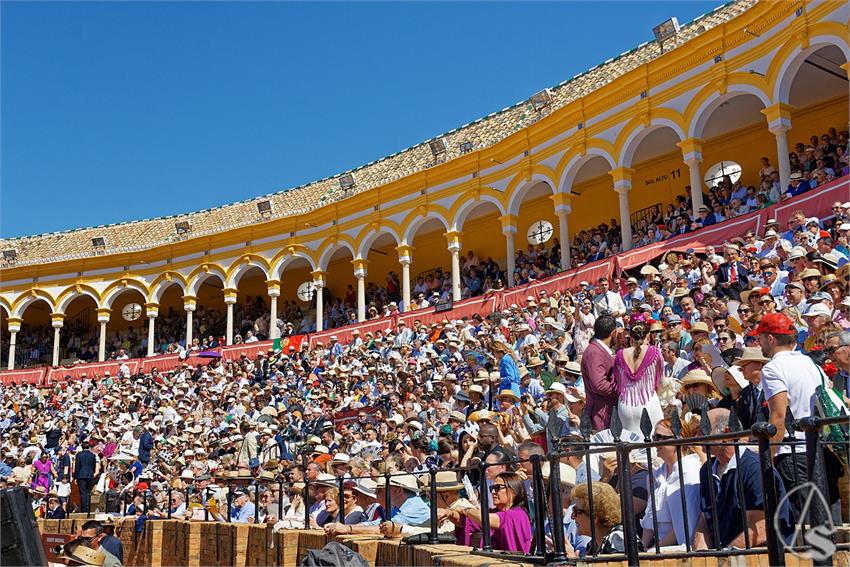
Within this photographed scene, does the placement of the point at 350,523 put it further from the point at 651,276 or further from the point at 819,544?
the point at 651,276

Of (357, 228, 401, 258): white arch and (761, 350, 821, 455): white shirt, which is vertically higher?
(357, 228, 401, 258): white arch

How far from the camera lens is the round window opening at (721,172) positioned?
2339 centimetres

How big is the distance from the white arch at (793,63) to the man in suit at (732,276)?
749cm

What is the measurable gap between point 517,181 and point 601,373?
19.9m

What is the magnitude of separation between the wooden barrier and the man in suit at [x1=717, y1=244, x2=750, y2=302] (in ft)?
22.1

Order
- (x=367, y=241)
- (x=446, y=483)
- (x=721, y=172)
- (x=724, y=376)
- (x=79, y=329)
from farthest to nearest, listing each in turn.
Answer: (x=79, y=329), (x=367, y=241), (x=721, y=172), (x=446, y=483), (x=724, y=376)

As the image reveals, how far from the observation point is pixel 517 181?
26.7m

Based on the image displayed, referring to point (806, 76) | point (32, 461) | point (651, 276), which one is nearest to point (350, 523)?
point (651, 276)

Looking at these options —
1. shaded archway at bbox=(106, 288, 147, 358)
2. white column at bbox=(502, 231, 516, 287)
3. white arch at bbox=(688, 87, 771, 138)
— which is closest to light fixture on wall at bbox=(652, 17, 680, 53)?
white arch at bbox=(688, 87, 771, 138)

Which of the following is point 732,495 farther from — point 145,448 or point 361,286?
point 361,286

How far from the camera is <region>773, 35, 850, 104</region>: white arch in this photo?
18239 millimetres

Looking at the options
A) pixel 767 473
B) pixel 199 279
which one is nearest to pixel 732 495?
pixel 767 473

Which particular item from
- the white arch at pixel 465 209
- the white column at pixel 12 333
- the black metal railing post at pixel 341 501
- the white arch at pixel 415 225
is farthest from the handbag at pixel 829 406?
the white column at pixel 12 333

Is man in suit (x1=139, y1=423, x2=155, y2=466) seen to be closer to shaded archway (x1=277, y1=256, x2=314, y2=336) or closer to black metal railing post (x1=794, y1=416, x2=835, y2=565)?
shaded archway (x1=277, y1=256, x2=314, y2=336)
